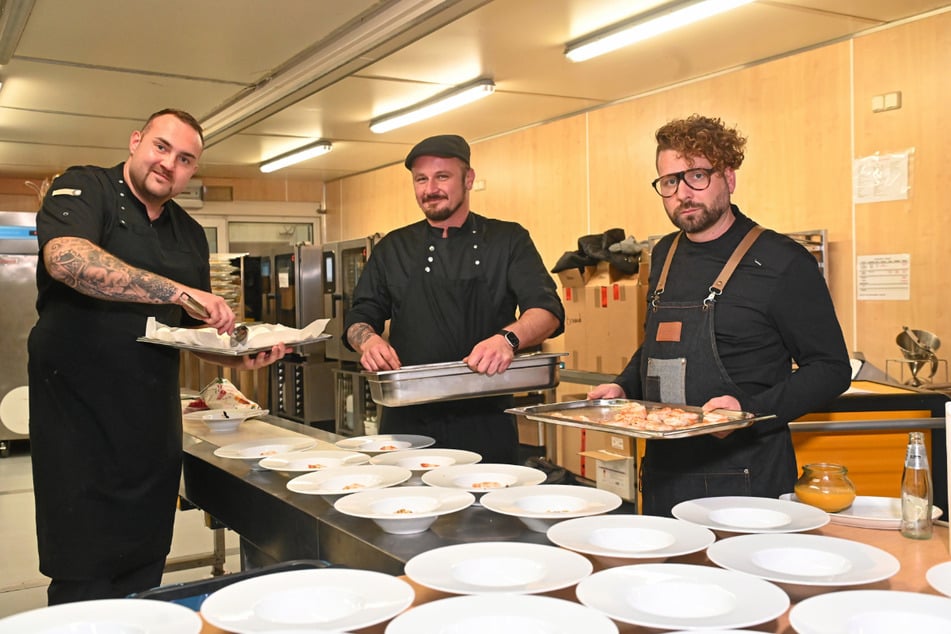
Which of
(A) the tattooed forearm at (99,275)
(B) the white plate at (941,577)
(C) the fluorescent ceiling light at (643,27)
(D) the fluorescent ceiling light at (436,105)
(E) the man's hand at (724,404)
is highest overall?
(D) the fluorescent ceiling light at (436,105)

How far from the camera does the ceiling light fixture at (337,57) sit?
4.15 meters

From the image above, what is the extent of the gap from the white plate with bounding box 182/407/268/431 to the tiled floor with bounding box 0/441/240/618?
1284mm

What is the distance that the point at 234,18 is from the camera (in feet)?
14.2

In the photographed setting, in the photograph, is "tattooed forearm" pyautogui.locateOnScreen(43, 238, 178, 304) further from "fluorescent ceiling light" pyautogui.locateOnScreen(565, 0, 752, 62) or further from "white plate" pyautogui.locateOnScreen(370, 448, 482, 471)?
"fluorescent ceiling light" pyautogui.locateOnScreen(565, 0, 752, 62)

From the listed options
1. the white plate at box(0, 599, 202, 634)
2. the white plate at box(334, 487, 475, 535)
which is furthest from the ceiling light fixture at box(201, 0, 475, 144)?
the white plate at box(0, 599, 202, 634)

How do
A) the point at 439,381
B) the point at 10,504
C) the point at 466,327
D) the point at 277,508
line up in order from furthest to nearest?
the point at 10,504 → the point at 466,327 → the point at 439,381 → the point at 277,508

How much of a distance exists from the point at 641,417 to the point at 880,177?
122 inches

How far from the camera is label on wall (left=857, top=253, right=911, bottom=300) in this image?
430 cm

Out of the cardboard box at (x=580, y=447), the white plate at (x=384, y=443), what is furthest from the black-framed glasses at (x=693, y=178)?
the cardboard box at (x=580, y=447)

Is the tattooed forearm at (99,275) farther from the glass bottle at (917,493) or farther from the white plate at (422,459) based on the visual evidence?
the glass bottle at (917,493)

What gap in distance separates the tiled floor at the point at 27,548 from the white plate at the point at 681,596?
11.3 ft

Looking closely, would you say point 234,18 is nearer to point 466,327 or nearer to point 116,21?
point 116,21

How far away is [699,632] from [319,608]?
52 cm

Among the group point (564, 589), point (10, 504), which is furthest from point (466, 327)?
point (10, 504)
